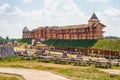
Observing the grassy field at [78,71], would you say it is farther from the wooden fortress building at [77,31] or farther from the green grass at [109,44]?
the wooden fortress building at [77,31]

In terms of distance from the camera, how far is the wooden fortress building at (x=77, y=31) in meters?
109

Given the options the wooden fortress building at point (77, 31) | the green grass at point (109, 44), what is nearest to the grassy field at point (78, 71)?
the green grass at point (109, 44)

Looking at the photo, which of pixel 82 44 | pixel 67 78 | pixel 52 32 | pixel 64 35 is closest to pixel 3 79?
pixel 67 78

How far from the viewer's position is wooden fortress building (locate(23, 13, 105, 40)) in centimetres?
10906

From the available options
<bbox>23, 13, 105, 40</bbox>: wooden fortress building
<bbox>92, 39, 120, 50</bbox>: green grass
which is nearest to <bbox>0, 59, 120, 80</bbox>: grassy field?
<bbox>92, 39, 120, 50</bbox>: green grass

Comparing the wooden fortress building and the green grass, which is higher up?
the wooden fortress building

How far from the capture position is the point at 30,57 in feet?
149

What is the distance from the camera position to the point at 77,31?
123000mm

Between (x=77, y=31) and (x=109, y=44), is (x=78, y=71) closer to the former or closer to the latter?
(x=109, y=44)

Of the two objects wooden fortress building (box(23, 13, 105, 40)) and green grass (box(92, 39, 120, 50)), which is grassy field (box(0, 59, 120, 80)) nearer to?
green grass (box(92, 39, 120, 50))

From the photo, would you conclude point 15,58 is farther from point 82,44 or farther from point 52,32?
point 52,32

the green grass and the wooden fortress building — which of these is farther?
the wooden fortress building

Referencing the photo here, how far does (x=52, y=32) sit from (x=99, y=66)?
114 meters

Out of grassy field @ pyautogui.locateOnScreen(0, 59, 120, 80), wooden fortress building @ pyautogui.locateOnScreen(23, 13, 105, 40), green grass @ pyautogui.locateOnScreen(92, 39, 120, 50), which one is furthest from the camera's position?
wooden fortress building @ pyautogui.locateOnScreen(23, 13, 105, 40)
